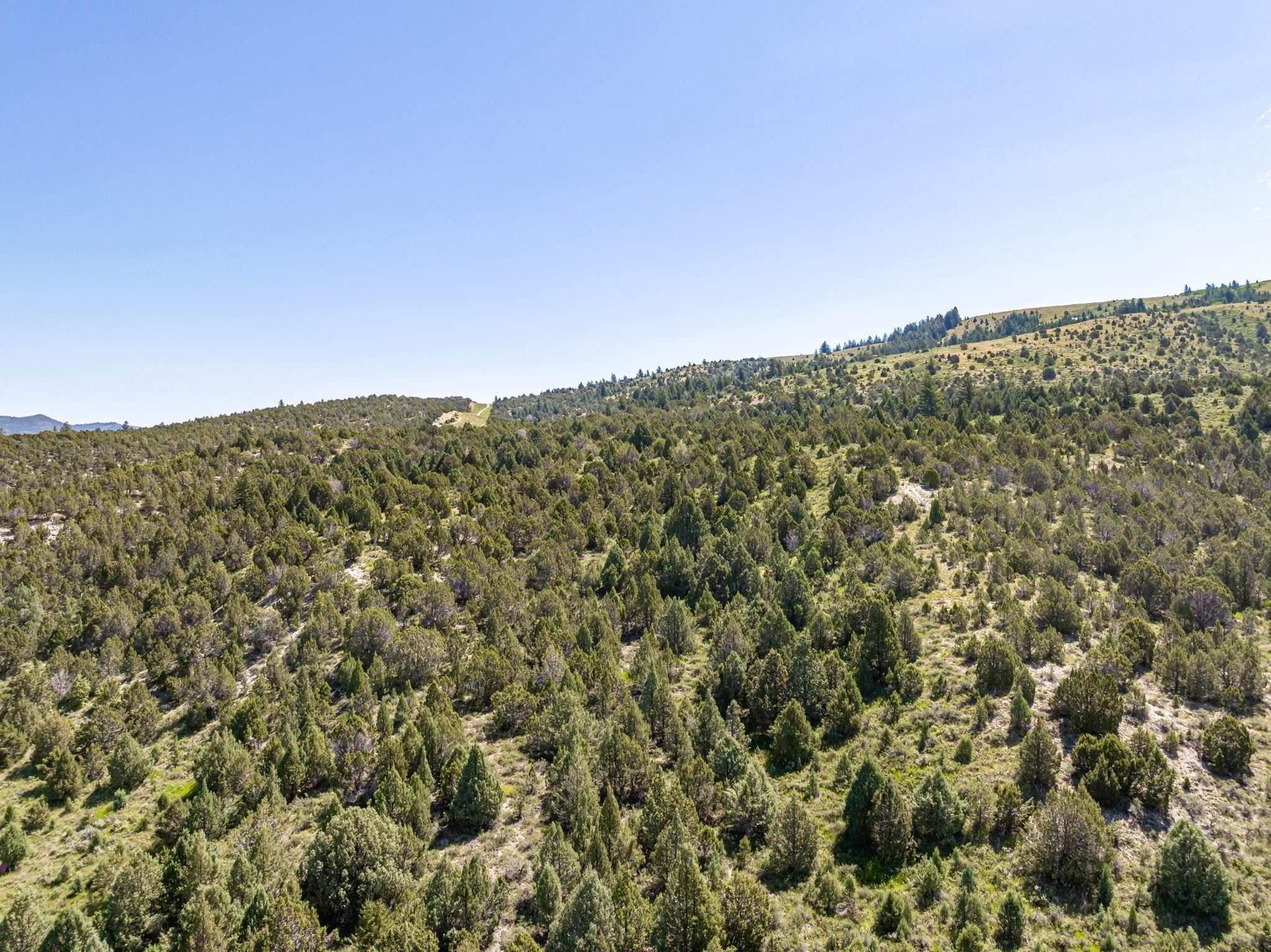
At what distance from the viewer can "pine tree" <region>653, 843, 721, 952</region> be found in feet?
84.2

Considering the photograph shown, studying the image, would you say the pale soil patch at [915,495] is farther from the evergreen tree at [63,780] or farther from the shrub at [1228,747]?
the evergreen tree at [63,780]

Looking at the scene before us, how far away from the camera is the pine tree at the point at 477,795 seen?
36.1 metres

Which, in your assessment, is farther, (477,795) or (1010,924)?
(477,795)

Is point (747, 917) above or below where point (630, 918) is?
below

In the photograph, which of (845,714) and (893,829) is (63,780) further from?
(845,714)

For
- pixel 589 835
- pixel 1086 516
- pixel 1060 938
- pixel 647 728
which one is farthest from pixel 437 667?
pixel 1086 516

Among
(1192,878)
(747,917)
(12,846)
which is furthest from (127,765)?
(1192,878)

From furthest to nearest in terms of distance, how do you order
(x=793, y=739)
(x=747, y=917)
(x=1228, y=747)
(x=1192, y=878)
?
1. (x=793, y=739)
2. (x=1228, y=747)
3. (x=1192, y=878)
4. (x=747, y=917)

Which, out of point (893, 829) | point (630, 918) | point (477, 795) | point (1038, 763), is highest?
point (477, 795)

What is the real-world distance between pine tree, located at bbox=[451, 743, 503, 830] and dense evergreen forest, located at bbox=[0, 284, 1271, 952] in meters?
0.32

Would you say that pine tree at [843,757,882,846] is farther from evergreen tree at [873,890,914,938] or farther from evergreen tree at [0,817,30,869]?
evergreen tree at [0,817,30,869]

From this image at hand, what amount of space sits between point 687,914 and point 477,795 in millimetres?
15930

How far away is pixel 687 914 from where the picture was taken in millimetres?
25953

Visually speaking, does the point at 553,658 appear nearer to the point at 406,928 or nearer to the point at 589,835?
the point at 589,835
